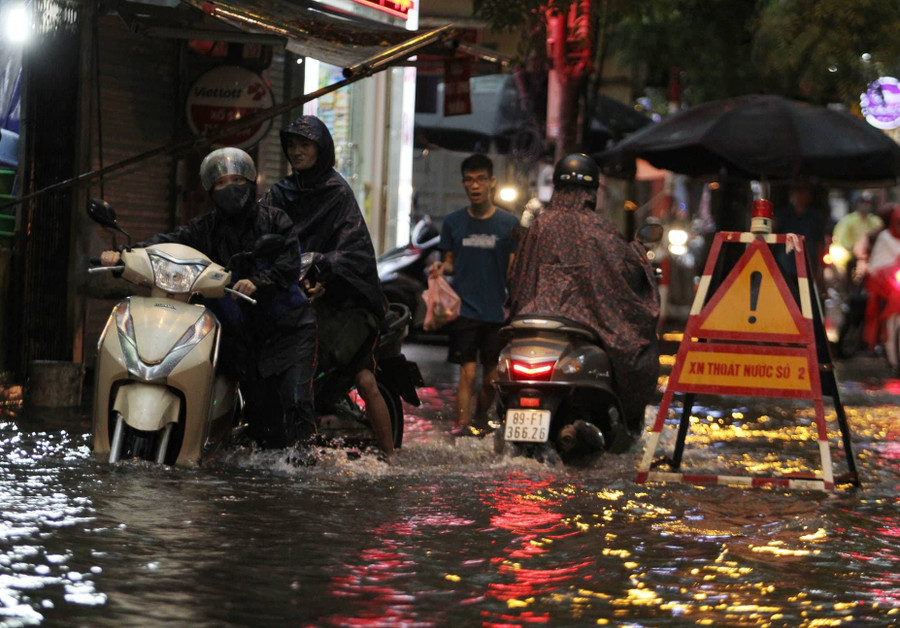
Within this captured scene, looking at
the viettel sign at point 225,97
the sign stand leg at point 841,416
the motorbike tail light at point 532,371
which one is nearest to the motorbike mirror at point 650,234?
the motorbike tail light at point 532,371

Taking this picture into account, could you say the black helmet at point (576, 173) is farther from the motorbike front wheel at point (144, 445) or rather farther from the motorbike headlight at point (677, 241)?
the motorbike headlight at point (677, 241)

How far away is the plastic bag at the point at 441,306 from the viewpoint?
1121 cm

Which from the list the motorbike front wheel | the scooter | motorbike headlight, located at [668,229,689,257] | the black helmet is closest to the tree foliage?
motorbike headlight, located at [668,229,689,257]

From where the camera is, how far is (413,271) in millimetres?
19516

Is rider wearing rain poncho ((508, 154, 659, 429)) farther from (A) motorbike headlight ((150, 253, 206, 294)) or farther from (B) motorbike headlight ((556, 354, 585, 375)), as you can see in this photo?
(A) motorbike headlight ((150, 253, 206, 294))

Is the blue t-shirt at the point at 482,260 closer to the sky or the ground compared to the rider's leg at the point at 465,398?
closer to the sky

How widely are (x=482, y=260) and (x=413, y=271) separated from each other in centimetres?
822

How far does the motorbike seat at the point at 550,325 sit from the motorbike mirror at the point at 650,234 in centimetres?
86

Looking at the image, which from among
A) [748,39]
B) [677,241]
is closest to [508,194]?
[677,241]

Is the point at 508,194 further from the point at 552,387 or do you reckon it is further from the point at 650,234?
the point at 552,387

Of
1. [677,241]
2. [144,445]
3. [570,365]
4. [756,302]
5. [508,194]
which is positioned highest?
[508,194]

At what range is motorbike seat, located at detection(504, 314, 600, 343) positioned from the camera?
8758mm

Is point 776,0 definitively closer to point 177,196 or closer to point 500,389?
point 177,196

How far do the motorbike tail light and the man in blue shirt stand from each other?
8.09 feet
